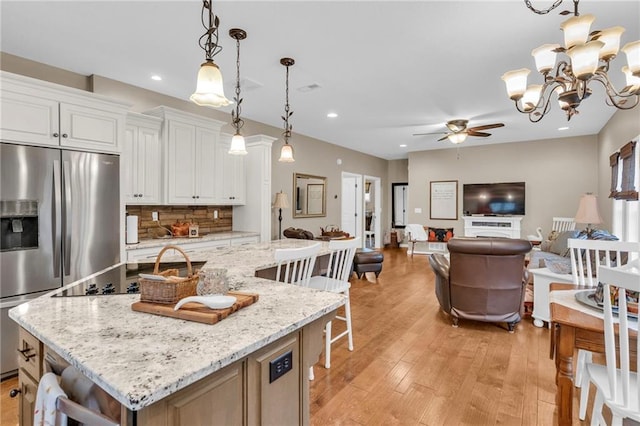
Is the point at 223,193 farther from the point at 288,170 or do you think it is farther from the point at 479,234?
the point at 479,234

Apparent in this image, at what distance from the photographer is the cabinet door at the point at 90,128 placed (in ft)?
9.09

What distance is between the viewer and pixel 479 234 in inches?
291

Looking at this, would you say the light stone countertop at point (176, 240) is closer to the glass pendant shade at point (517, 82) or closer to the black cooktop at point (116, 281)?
the black cooktop at point (116, 281)

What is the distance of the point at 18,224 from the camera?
2504 mm

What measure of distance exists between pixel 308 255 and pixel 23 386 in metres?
1.50

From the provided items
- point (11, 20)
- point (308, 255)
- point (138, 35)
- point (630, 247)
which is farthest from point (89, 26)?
point (630, 247)

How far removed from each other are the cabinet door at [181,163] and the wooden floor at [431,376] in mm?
2233

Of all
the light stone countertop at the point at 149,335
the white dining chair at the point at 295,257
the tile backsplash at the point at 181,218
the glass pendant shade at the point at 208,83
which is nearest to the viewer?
the light stone countertop at the point at 149,335

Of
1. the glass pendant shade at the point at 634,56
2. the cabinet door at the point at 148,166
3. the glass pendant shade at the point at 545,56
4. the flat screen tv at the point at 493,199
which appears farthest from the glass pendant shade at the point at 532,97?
the flat screen tv at the point at 493,199

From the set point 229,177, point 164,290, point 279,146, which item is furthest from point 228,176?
point 164,290

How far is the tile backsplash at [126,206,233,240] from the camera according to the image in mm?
3906

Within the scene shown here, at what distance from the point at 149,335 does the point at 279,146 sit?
5.05 meters

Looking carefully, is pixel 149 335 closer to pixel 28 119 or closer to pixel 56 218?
pixel 56 218

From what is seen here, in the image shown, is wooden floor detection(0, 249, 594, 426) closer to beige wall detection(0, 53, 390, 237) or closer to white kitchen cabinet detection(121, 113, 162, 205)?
white kitchen cabinet detection(121, 113, 162, 205)
